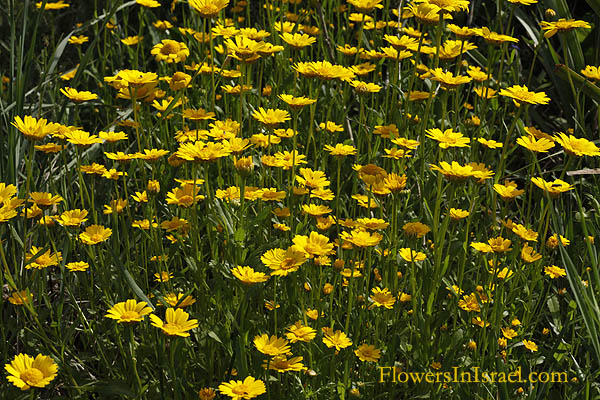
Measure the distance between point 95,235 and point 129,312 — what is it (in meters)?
0.30

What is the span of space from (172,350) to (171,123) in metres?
1.13

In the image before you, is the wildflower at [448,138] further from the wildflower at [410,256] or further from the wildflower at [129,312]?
the wildflower at [129,312]

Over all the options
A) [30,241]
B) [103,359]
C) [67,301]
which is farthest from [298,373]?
[30,241]

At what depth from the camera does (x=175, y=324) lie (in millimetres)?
1292

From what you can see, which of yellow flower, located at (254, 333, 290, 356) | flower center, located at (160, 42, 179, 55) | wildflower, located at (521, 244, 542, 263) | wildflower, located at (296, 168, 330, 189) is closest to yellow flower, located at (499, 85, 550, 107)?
wildflower, located at (521, 244, 542, 263)

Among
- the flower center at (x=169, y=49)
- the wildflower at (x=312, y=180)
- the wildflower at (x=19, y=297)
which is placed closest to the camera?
the wildflower at (x=19, y=297)

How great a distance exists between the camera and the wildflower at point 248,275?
137 centimetres

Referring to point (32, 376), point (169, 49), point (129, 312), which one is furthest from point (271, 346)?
point (169, 49)

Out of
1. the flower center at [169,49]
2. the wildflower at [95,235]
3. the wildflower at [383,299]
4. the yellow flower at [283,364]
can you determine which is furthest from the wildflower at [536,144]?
the flower center at [169,49]

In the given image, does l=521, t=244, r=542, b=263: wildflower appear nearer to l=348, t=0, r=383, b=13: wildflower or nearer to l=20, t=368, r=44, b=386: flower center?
l=348, t=0, r=383, b=13: wildflower

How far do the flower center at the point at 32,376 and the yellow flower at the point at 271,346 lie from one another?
1.24ft

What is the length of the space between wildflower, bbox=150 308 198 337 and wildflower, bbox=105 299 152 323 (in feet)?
0.07

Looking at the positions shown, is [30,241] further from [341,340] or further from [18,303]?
[341,340]

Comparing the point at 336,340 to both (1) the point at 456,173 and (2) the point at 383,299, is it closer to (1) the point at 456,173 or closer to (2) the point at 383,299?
(2) the point at 383,299
